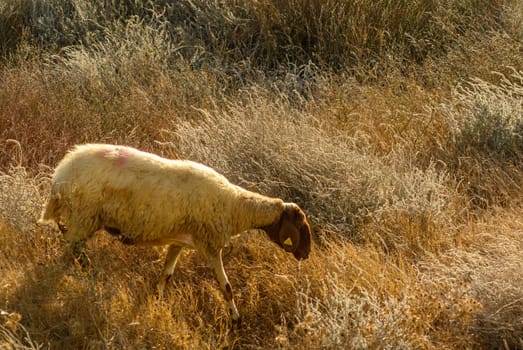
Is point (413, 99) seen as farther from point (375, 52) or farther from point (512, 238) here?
point (512, 238)

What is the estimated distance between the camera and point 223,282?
559 centimetres

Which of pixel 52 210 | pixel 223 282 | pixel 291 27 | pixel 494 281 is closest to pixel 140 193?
pixel 52 210

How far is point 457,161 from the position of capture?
7.91 m

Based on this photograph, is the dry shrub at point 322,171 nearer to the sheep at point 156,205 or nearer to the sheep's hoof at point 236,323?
the sheep at point 156,205

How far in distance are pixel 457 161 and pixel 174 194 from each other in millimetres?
3439

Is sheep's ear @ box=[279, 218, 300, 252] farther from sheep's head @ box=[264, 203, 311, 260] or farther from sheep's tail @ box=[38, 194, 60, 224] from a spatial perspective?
sheep's tail @ box=[38, 194, 60, 224]

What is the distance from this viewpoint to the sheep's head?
5.69 metres

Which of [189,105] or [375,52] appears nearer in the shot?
[189,105]

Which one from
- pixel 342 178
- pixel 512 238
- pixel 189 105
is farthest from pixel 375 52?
pixel 512 238

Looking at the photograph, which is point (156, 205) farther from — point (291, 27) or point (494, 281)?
point (291, 27)

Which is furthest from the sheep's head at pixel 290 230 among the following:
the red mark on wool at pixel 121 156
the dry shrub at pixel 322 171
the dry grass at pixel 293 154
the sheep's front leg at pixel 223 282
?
the red mark on wool at pixel 121 156

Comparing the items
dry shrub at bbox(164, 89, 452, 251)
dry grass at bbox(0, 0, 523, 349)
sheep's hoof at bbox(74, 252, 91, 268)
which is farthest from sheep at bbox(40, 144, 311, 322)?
dry shrub at bbox(164, 89, 452, 251)

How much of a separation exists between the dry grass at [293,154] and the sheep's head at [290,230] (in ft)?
1.06

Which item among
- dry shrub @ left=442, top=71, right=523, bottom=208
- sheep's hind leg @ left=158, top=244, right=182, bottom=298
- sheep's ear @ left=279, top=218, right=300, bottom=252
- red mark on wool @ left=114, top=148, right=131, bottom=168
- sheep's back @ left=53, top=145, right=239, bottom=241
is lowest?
sheep's hind leg @ left=158, top=244, right=182, bottom=298
